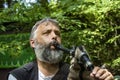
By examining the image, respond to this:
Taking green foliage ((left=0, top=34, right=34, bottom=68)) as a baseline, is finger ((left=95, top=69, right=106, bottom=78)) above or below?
above

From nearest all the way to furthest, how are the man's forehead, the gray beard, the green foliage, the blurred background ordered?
1. the gray beard
2. the man's forehead
3. the blurred background
4. the green foliage

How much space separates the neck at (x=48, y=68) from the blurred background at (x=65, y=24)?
1.17m

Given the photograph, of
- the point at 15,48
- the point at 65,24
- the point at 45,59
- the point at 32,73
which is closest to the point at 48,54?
the point at 45,59

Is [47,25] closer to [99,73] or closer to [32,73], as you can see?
[32,73]

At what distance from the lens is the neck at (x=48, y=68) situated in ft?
7.12

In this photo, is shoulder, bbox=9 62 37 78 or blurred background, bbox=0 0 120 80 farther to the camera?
blurred background, bbox=0 0 120 80

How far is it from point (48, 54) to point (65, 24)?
201 centimetres

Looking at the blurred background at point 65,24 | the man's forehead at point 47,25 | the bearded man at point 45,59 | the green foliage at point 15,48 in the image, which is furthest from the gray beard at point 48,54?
the green foliage at point 15,48

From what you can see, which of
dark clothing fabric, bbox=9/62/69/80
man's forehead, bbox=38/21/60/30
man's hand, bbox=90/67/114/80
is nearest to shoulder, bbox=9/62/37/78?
dark clothing fabric, bbox=9/62/69/80

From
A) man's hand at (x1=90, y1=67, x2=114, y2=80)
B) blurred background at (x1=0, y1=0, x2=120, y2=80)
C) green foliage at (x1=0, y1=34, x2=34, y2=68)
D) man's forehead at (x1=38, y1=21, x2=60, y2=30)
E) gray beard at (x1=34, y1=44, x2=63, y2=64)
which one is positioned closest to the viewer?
man's hand at (x1=90, y1=67, x2=114, y2=80)

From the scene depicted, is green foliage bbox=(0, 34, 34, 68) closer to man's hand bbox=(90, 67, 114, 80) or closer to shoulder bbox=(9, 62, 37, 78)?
shoulder bbox=(9, 62, 37, 78)

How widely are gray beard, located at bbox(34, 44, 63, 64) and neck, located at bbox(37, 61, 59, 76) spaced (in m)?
0.03

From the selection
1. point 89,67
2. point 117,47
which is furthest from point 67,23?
point 89,67

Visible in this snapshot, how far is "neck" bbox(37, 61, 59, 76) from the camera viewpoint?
85.4 inches
